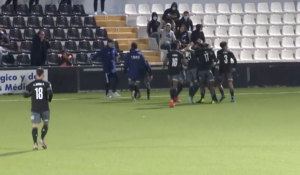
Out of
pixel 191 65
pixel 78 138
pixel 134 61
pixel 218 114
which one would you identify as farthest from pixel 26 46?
pixel 78 138

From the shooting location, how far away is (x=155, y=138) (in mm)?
14695

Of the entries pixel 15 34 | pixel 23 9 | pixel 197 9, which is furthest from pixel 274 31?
pixel 15 34

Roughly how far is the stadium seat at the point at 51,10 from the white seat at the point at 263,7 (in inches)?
415

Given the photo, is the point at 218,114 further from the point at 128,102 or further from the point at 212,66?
the point at 128,102

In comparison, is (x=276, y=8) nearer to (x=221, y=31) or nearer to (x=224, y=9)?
(x=224, y=9)

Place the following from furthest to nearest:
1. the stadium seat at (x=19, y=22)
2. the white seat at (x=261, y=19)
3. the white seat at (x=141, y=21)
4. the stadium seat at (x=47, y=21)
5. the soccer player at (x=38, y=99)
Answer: the white seat at (x=261, y=19) < the white seat at (x=141, y=21) < the stadium seat at (x=47, y=21) < the stadium seat at (x=19, y=22) < the soccer player at (x=38, y=99)

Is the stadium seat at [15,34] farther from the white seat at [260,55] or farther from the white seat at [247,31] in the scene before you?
the white seat at [260,55]

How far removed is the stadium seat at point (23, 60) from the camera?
2783 centimetres

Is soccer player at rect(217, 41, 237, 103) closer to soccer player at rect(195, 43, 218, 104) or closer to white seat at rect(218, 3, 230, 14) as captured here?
soccer player at rect(195, 43, 218, 104)

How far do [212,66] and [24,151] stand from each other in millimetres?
10418

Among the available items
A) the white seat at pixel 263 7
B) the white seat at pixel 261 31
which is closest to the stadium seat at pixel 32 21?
the white seat at pixel 261 31

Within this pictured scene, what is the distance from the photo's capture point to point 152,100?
24281 mm

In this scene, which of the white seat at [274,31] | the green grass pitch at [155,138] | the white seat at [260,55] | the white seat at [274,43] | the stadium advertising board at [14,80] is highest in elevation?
the white seat at [274,31]

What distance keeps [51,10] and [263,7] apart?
11.0 meters
